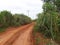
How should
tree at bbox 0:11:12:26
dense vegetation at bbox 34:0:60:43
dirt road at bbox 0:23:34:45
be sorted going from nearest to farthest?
dirt road at bbox 0:23:34:45, dense vegetation at bbox 34:0:60:43, tree at bbox 0:11:12:26

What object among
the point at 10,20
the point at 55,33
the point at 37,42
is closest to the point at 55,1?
the point at 10,20

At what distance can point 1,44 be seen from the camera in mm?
19719

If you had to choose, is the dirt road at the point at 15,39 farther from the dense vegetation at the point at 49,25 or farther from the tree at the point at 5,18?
the tree at the point at 5,18

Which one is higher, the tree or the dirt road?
the tree

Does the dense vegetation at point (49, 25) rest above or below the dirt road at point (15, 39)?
above

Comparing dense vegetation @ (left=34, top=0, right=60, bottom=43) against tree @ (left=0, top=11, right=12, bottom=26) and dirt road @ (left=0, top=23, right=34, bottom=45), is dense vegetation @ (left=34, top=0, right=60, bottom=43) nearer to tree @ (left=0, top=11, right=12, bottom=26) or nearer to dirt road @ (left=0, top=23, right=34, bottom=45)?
dirt road @ (left=0, top=23, right=34, bottom=45)

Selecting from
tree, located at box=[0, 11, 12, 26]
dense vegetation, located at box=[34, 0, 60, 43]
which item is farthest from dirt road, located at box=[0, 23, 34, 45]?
tree, located at box=[0, 11, 12, 26]

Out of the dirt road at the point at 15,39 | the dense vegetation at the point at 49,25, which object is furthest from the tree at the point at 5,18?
the dense vegetation at the point at 49,25

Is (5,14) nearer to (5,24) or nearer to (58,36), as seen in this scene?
(5,24)

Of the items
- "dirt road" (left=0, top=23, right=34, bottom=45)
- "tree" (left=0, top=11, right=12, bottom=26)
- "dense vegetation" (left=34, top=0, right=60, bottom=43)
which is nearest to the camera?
"dirt road" (left=0, top=23, right=34, bottom=45)

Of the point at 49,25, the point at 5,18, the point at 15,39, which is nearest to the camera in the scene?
the point at 15,39

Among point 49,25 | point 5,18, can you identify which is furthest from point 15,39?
point 5,18

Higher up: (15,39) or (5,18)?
(5,18)

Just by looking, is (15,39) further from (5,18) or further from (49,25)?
(5,18)
